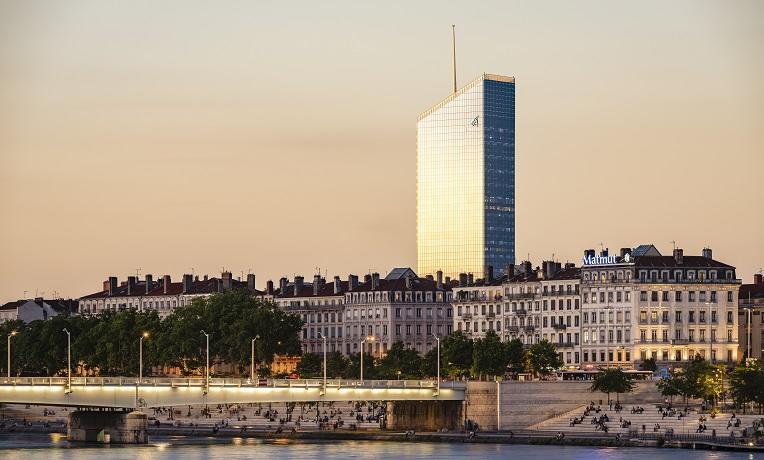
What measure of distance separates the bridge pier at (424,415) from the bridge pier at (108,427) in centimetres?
2666

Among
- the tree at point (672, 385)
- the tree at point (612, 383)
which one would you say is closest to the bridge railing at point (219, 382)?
the tree at point (612, 383)

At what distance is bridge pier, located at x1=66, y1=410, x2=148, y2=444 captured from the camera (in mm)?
167750

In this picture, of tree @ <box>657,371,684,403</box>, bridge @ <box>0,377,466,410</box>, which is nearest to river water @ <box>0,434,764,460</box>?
bridge @ <box>0,377,466,410</box>

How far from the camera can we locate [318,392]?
17025cm

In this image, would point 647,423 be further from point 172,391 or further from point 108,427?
point 108,427

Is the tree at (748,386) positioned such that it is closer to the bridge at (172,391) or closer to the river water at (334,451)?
the river water at (334,451)

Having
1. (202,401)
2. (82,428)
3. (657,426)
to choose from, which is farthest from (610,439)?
(82,428)

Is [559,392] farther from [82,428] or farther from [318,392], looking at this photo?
[82,428]

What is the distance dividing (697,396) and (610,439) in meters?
17.7

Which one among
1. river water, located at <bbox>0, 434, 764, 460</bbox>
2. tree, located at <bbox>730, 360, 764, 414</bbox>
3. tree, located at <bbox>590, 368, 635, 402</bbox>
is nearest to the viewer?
river water, located at <bbox>0, 434, 764, 460</bbox>

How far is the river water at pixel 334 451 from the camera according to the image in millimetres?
151875

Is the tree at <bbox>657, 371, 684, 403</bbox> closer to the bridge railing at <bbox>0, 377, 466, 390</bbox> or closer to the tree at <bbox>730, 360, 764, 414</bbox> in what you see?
the tree at <bbox>730, 360, 764, 414</bbox>

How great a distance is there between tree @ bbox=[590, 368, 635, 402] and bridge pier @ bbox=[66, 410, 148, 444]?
133 ft

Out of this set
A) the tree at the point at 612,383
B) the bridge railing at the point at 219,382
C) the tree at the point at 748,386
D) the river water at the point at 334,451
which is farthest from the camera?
the tree at the point at 612,383
